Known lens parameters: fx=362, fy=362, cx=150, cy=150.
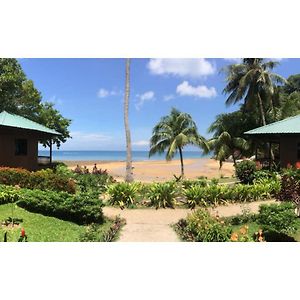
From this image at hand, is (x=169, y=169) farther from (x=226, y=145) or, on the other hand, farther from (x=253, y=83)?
(x=253, y=83)

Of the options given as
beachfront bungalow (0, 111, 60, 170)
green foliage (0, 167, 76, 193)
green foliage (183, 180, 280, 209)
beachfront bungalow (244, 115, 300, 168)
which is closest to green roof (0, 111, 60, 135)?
beachfront bungalow (0, 111, 60, 170)

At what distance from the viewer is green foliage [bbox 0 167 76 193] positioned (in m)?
7.20

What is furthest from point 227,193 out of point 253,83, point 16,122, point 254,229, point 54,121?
point 16,122

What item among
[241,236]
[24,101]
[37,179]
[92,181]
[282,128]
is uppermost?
[24,101]

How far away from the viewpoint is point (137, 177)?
7.56 m

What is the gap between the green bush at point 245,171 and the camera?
695cm

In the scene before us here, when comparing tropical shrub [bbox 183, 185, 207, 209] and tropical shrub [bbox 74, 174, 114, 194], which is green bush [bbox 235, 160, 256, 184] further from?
tropical shrub [bbox 74, 174, 114, 194]

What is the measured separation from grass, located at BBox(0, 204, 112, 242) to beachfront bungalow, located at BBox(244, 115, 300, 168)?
3.08m

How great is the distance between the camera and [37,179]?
7.38 metres

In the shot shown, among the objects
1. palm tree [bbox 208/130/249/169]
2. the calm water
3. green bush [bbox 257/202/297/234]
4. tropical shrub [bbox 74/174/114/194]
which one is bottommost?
green bush [bbox 257/202/297/234]

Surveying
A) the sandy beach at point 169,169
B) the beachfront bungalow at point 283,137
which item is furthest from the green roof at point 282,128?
the sandy beach at point 169,169

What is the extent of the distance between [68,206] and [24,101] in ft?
8.58

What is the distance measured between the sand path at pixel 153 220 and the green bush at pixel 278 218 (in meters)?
0.49
